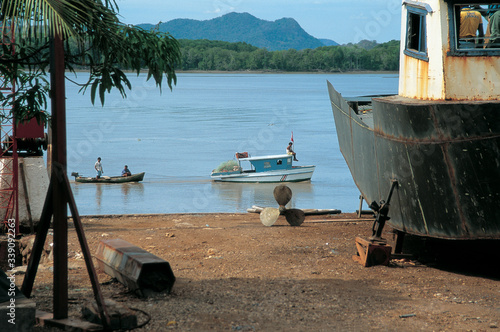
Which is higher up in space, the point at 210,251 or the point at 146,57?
the point at 146,57

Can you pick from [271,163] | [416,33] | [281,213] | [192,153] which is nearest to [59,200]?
[416,33]

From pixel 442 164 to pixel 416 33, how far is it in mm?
2634

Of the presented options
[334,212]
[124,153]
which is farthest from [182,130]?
[334,212]

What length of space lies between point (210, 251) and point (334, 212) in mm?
6310

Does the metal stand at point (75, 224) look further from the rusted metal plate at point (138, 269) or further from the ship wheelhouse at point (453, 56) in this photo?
the ship wheelhouse at point (453, 56)

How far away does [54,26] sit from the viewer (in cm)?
555

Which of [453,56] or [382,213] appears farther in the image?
[382,213]

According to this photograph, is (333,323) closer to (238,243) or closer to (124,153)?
(238,243)

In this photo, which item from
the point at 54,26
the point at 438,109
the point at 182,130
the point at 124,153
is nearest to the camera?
the point at 54,26

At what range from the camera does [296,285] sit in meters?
8.52

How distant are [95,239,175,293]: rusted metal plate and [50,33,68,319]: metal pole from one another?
4.58 ft

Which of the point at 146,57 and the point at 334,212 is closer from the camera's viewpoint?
the point at 146,57

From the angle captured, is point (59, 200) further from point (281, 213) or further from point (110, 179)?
point (110, 179)

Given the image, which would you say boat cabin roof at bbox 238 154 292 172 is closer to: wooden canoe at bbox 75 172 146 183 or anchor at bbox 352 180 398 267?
wooden canoe at bbox 75 172 146 183
